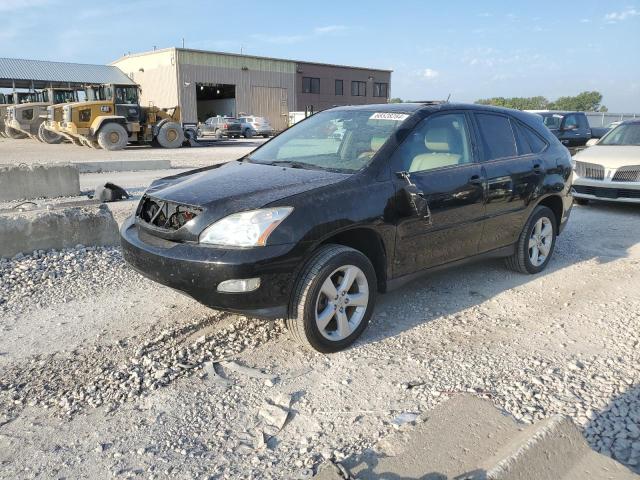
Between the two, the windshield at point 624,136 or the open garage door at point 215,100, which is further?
the open garage door at point 215,100

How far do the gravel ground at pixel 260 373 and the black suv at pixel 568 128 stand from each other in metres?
13.8

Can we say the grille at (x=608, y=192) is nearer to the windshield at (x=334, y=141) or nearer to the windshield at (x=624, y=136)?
the windshield at (x=624, y=136)

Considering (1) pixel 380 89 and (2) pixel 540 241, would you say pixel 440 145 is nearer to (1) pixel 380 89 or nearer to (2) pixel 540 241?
(2) pixel 540 241

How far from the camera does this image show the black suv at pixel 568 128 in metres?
17.3

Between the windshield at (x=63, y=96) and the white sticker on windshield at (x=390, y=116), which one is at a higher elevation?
the windshield at (x=63, y=96)

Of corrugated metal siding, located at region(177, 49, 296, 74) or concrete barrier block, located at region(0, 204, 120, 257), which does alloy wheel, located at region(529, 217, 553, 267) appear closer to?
concrete barrier block, located at region(0, 204, 120, 257)

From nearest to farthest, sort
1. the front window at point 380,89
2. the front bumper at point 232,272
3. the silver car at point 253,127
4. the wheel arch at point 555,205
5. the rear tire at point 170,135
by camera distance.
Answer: the front bumper at point 232,272
the wheel arch at point 555,205
the rear tire at point 170,135
the silver car at point 253,127
the front window at point 380,89

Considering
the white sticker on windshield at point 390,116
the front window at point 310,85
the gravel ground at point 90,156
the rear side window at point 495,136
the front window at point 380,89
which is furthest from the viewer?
the front window at point 380,89

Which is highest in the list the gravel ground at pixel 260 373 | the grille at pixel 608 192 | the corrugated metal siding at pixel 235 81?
the corrugated metal siding at pixel 235 81

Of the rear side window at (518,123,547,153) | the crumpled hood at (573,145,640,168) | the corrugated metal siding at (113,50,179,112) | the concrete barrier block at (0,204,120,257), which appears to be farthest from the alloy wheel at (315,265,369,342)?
the corrugated metal siding at (113,50,179,112)

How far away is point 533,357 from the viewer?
3.57 m

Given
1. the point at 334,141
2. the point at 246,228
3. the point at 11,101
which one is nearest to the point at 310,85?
the point at 11,101

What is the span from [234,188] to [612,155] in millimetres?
7672

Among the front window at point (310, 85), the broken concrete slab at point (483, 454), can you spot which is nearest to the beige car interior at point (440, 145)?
the broken concrete slab at point (483, 454)
